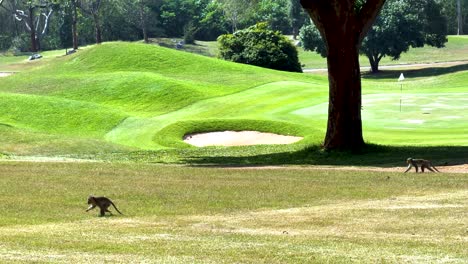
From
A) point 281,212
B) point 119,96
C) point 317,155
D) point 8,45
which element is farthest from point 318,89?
point 8,45

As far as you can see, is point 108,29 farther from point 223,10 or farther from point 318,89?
point 318,89

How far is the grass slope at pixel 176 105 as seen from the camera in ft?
147

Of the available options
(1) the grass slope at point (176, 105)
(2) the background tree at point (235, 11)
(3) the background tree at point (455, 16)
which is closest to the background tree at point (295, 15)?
(2) the background tree at point (235, 11)

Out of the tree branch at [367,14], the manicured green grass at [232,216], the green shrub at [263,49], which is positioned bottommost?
the manicured green grass at [232,216]

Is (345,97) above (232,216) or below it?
above

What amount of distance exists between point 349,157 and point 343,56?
12.4 feet

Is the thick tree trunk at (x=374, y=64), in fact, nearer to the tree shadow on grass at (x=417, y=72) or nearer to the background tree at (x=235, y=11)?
the tree shadow on grass at (x=417, y=72)

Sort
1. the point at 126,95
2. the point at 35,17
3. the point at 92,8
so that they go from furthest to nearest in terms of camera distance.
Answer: the point at 35,17 → the point at 92,8 → the point at 126,95

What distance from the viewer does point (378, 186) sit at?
25078 mm

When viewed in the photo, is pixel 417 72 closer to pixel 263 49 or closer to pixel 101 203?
pixel 263 49

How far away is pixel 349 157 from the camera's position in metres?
35.0

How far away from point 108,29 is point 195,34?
11.8 m

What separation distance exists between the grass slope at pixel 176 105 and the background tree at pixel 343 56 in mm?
2229

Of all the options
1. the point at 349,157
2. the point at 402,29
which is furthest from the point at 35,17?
the point at 349,157
